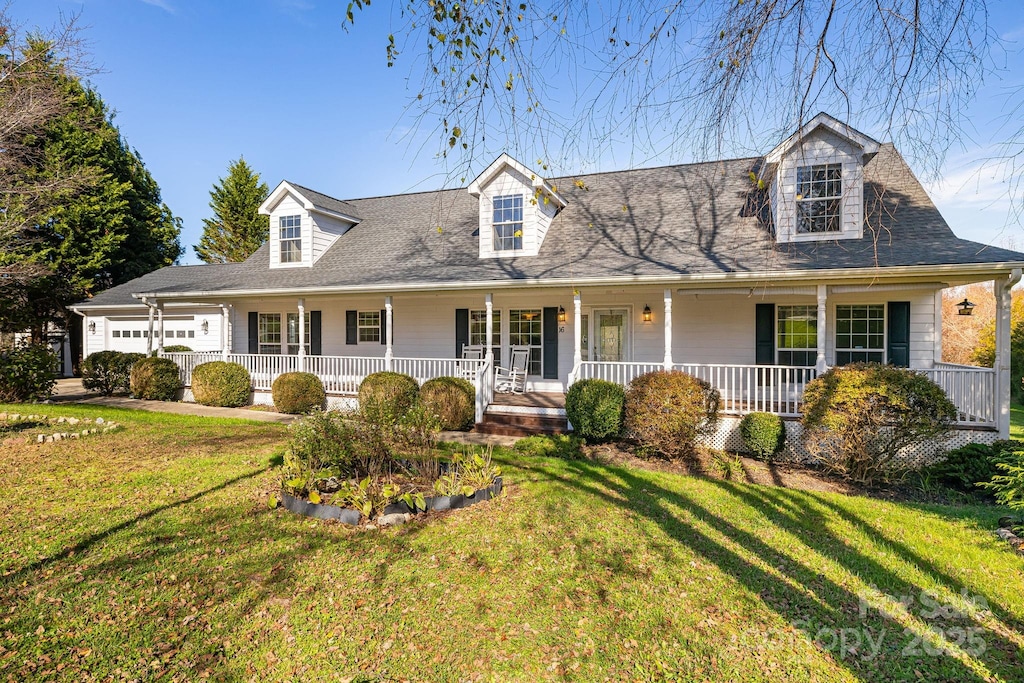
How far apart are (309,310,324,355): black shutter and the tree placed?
18.9 meters

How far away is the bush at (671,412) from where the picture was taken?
8336 millimetres

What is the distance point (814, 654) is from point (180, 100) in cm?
1180

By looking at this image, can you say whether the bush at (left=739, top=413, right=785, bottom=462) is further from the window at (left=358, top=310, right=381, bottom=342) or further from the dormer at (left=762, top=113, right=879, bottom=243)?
the window at (left=358, top=310, right=381, bottom=342)

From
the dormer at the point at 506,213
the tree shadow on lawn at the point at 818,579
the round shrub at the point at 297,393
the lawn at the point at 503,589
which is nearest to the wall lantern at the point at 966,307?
the lawn at the point at 503,589

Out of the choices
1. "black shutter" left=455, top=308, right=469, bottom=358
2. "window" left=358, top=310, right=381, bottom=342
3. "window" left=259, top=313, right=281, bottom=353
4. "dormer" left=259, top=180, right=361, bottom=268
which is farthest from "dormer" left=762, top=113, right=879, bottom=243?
"window" left=259, top=313, right=281, bottom=353

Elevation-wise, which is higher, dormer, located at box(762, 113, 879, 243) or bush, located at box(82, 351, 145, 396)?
dormer, located at box(762, 113, 879, 243)

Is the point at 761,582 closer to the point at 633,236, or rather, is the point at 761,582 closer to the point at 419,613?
the point at 419,613

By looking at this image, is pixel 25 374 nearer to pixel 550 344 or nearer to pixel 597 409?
pixel 550 344

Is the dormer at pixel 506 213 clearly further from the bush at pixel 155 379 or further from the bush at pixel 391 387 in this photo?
the bush at pixel 155 379

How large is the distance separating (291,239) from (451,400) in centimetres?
771

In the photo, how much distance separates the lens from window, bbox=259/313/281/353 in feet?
49.6

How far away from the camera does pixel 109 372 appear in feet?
47.6

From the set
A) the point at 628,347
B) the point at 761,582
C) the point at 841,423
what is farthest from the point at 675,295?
the point at 761,582

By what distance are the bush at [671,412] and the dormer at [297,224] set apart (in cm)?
1009
